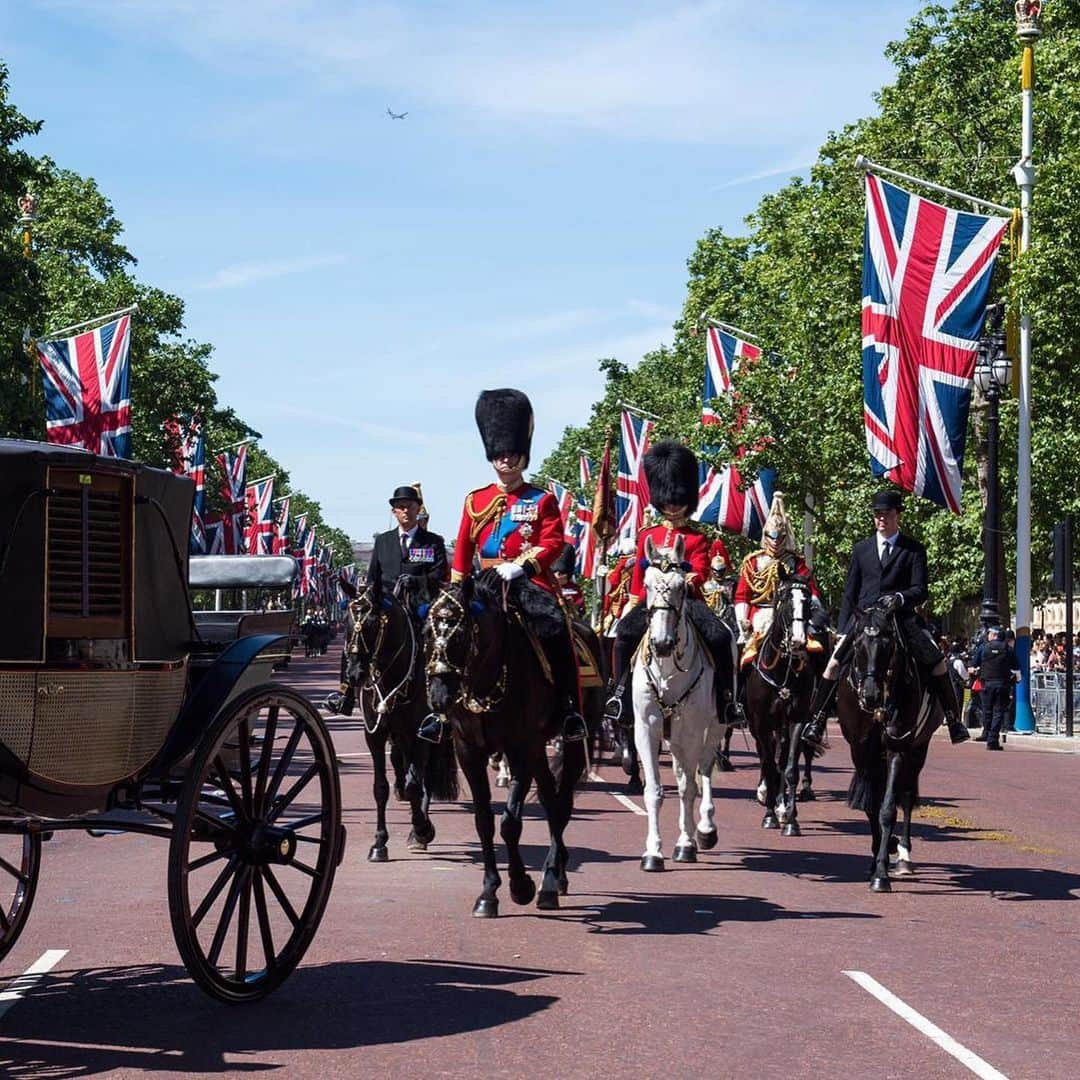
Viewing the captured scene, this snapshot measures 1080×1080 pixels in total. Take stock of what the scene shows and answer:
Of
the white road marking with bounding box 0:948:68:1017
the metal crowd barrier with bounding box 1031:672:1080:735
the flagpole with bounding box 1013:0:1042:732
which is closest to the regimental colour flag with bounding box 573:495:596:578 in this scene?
the metal crowd barrier with bounding box 1031:672:1080:735

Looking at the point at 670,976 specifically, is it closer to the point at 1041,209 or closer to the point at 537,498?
the point at 537,498

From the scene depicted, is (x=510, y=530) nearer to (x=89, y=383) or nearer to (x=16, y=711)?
(x=16, y=711)

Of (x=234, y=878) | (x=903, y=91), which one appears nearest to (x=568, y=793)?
(x=234, y=878)

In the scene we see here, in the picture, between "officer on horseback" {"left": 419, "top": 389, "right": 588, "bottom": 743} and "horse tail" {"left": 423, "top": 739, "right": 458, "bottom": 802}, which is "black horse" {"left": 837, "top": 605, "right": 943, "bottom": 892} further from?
"horse tail" {"left": 423, "top": 739, "right": 458, "bottom": 802}

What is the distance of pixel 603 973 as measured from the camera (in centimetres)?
955

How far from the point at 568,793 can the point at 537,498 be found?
1.96m

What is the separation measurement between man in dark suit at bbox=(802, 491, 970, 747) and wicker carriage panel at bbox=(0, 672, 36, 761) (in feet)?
24.3

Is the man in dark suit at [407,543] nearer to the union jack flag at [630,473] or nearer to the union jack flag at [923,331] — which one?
the union jack flag at [923,331]

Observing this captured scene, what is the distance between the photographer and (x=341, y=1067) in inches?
293

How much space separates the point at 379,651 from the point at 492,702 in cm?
369

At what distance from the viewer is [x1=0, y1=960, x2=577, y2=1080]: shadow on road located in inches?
296

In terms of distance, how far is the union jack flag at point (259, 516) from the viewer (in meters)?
81.0

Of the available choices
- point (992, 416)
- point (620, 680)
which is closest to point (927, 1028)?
point (620, 680)

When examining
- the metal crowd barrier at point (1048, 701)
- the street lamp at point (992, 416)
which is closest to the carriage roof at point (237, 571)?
the street lamp at point (992, 416)
